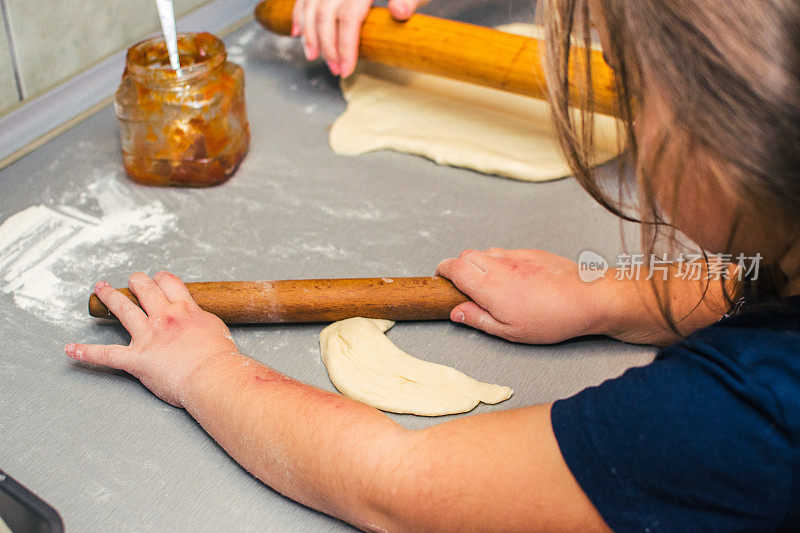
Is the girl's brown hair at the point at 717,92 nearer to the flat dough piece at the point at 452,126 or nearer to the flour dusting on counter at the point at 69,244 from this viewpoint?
the flat dough piece at the point at 452,126

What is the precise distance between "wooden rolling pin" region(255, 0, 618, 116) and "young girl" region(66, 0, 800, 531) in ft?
1.47

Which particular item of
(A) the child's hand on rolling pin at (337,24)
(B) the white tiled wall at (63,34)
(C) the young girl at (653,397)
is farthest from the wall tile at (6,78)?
(C) the young girl at (653,397)

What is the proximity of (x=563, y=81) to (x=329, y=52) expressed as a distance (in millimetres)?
694

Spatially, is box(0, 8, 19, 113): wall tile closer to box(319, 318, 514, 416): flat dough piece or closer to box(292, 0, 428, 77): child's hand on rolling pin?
box(292, 0, 428, 77): child's hand on rolling pin

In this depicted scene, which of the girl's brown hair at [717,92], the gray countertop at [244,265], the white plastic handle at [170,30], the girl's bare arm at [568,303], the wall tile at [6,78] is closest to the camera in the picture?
the girl's brown hair at [717,92]

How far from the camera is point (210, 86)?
3.30ft

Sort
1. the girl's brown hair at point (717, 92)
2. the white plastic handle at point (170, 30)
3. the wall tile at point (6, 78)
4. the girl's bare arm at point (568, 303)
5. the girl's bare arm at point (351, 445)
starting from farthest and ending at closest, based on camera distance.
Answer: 1. the wall tile at point (6, 78)
2. the white plastic handle at point (170, 30)
3. the girl's bare arm at point (568, 303)
4. the girl's bare arm at point (351, 445)
5. the girl's brown hair at point (717, 92)

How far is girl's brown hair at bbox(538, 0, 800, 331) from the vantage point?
44 cm

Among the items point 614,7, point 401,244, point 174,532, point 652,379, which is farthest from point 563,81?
point 174,532

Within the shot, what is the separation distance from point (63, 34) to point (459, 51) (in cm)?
68

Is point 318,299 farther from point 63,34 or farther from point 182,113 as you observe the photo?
point 63,34

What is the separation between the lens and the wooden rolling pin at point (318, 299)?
2.70 ft

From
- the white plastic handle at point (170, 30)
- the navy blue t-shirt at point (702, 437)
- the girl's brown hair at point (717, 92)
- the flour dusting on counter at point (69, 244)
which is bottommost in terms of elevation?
the flour dusting on counter at point (69, 244)

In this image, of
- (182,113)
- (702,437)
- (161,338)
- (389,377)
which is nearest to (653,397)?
(702,437)
